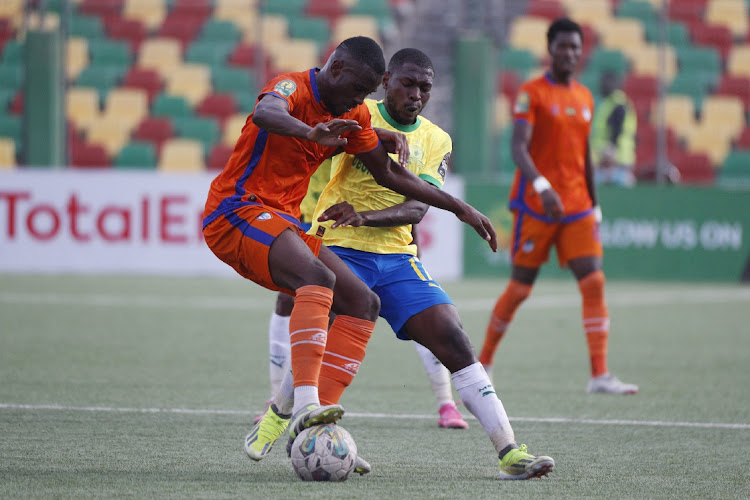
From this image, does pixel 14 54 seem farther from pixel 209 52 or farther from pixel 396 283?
pixel 396 283

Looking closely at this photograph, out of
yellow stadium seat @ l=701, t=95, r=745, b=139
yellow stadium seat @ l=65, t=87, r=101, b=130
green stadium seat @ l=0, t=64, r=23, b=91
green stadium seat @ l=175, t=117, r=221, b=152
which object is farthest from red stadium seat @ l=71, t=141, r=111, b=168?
yellow stadium seat @ l=701, t=95, r=745, b=139

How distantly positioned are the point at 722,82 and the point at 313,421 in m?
16.8

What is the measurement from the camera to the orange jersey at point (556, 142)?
24.7 ft

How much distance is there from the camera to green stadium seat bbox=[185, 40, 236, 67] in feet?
64.2

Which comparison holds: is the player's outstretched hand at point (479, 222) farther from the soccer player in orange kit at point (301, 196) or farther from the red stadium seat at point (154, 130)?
Answer: the red stadium seat at point (154, 130)

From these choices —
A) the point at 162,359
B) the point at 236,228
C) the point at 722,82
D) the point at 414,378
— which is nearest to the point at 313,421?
the point at 236,228

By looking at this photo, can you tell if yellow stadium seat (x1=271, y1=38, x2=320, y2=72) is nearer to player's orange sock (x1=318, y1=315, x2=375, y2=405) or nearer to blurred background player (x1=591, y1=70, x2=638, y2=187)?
blurred background player (x1=591, y1=70, x2=638, y2=187)

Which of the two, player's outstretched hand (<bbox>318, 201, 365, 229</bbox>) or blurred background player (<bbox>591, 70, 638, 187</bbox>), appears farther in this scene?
blurred background player (<bbox>591, 70, 638, 187</bbox>)

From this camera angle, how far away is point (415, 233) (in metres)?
5.67

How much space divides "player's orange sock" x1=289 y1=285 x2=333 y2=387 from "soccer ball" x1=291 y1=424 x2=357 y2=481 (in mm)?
194

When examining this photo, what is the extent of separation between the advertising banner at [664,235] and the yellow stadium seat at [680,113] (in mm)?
3530

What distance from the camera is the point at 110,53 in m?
19.2

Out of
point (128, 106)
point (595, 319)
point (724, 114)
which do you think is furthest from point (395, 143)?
point (724, 114)

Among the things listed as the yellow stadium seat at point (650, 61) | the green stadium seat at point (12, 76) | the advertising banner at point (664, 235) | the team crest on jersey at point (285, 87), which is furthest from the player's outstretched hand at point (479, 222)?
the yellow stadium seat at point (650, 61)
